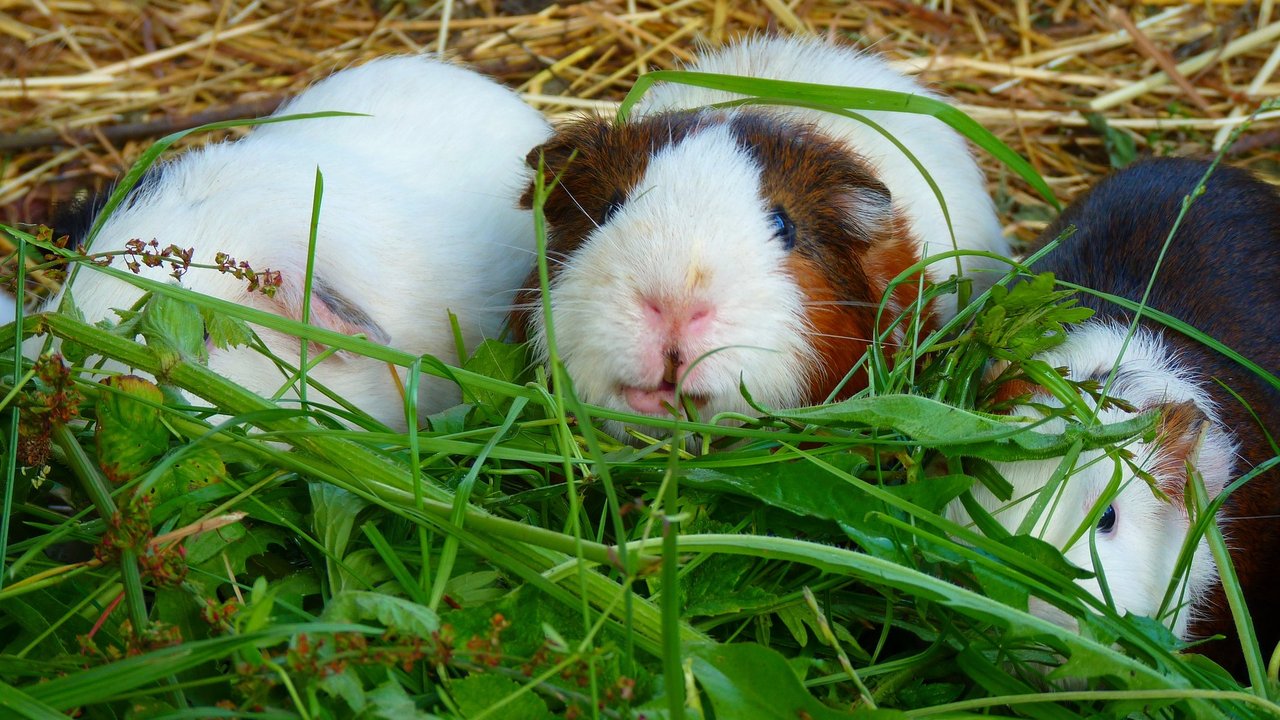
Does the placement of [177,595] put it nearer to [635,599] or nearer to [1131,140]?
[635,599]

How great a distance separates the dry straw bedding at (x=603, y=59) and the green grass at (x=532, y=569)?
7.03 feet

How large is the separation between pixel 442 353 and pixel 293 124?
924 mm

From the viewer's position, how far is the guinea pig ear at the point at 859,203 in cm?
219

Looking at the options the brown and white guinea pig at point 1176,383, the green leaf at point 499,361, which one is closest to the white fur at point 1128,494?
the brown and white guinea pig at point 1176,383

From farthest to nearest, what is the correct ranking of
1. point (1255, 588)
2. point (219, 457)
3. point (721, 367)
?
point (1255, 588), point (721, 367), point (219, 457)

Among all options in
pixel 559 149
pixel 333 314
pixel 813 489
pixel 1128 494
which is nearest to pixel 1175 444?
pixel 1128 494

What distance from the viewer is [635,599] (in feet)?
4.76

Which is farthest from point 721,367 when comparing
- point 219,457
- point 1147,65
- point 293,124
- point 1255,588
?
point 1147,65

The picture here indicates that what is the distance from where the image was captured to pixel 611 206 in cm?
220

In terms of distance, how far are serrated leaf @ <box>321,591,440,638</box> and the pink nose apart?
69 cm

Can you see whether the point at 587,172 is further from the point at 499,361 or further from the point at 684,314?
the point at 684,314

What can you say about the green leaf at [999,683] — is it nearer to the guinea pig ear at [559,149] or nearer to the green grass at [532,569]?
the green grass at [532,569]

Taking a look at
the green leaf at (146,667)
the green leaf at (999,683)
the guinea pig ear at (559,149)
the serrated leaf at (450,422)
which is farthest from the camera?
the guinea pig ear at (559,149)

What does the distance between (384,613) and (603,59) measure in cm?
298
